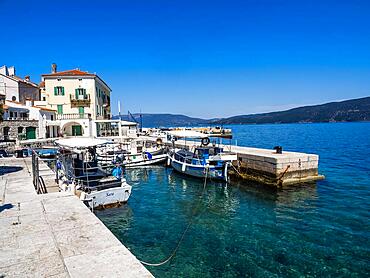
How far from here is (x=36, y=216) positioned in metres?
7.71

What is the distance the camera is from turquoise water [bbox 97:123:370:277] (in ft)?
27.3

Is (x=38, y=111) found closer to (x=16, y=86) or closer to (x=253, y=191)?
(x=16, y=86)

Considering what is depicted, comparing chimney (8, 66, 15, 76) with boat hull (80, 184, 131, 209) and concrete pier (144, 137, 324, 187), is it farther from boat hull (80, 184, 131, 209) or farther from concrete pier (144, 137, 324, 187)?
boat hull (80, 184, 131, 209)

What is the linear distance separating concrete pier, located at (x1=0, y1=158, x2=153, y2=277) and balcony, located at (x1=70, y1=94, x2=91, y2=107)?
3609 cm

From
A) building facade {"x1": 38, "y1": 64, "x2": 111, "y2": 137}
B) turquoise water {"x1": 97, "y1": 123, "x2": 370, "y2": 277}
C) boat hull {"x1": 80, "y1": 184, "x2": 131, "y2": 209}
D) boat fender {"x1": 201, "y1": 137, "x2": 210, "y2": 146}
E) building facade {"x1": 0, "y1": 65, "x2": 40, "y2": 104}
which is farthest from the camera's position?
building facade {"x1": 0, "y1": 65, "x2": 40, "y2": 104}

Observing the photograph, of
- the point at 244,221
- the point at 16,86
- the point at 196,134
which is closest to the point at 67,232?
the point at 244,221

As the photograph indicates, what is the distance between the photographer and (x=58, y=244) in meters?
5.80

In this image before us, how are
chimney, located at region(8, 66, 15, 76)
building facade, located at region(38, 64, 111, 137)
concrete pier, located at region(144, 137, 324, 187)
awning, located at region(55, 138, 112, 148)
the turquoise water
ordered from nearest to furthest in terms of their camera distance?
the turquoise water < awning, located at region(55, 138, 112, 148) < concrete pier, located at region(144, 137, 324, 187) < building facade, located at region(38, 64, 111, 137) < chimney, located at region(8, 66, 15, 76)

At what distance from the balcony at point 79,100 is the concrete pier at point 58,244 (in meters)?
36.1

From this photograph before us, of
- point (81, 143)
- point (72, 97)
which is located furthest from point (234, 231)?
point (72, 97)

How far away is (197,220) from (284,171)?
8595 mm

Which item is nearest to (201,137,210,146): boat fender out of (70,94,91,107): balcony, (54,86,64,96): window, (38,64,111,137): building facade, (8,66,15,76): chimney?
(38,64,111,137): building facade

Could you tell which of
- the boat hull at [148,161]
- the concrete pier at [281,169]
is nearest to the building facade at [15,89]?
the boat hull at [148,161]

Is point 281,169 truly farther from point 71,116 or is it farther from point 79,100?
point 79,100
